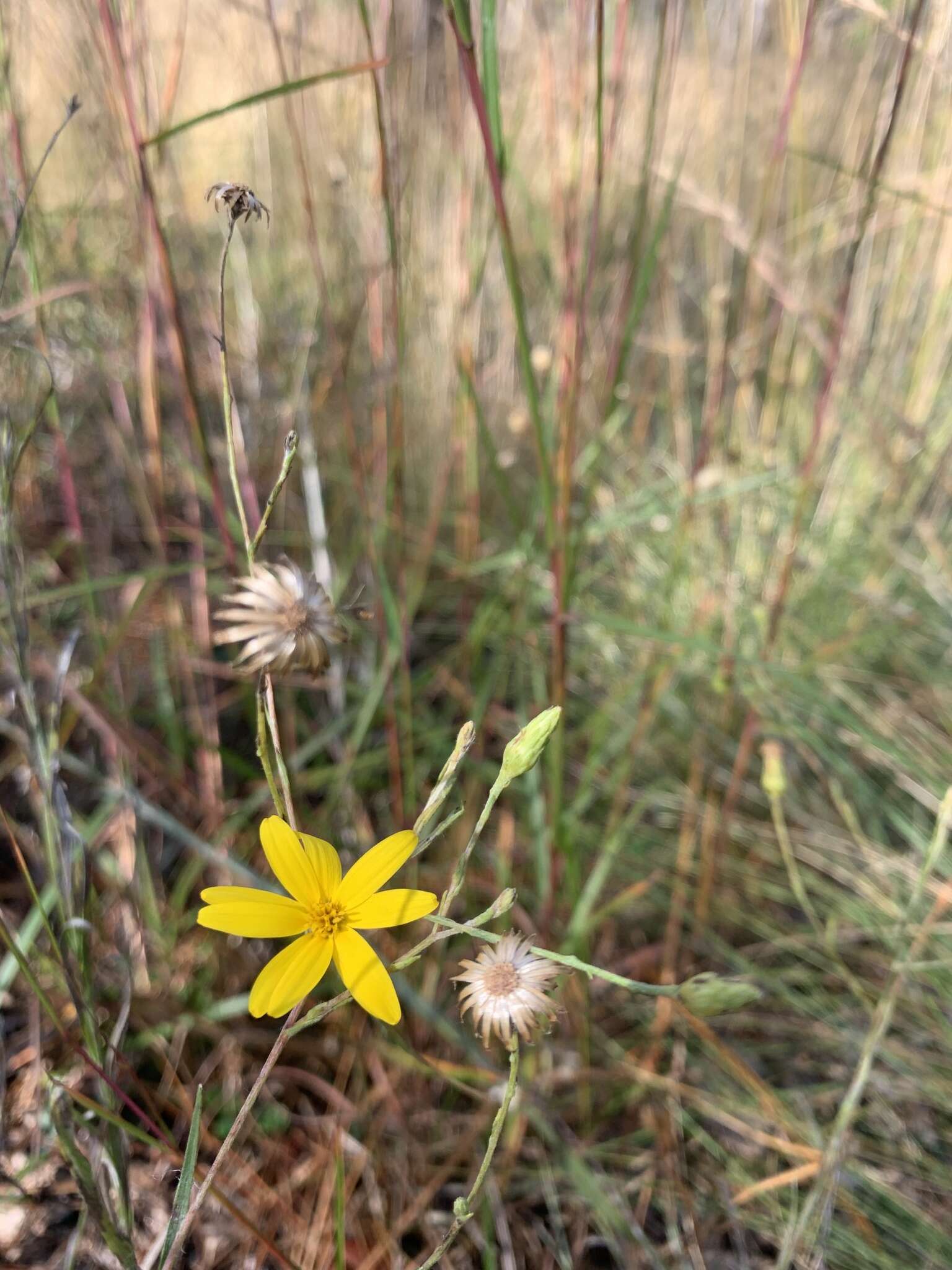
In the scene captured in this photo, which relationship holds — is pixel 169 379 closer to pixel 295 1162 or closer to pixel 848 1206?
pixel 295 1162

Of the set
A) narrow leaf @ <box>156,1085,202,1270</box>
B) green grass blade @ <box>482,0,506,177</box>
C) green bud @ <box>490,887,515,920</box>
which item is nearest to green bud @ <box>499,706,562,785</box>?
green bud @ <box>490,887,515,920</box>

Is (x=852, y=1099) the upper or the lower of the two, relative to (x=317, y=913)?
lower

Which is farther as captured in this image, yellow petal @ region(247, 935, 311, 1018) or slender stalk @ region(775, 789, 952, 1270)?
slender stalk @ region(775, 789, 952, 1270)

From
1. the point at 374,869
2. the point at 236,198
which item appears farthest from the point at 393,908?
the point at 236,198


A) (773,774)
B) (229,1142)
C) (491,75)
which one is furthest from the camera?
(773,774)

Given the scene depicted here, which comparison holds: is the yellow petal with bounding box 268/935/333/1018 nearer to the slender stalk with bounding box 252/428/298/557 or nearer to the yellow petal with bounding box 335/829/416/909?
the yellow petal with bounding box 335/829/416/909

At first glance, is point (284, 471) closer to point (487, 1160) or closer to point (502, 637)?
point (487, 1160)
